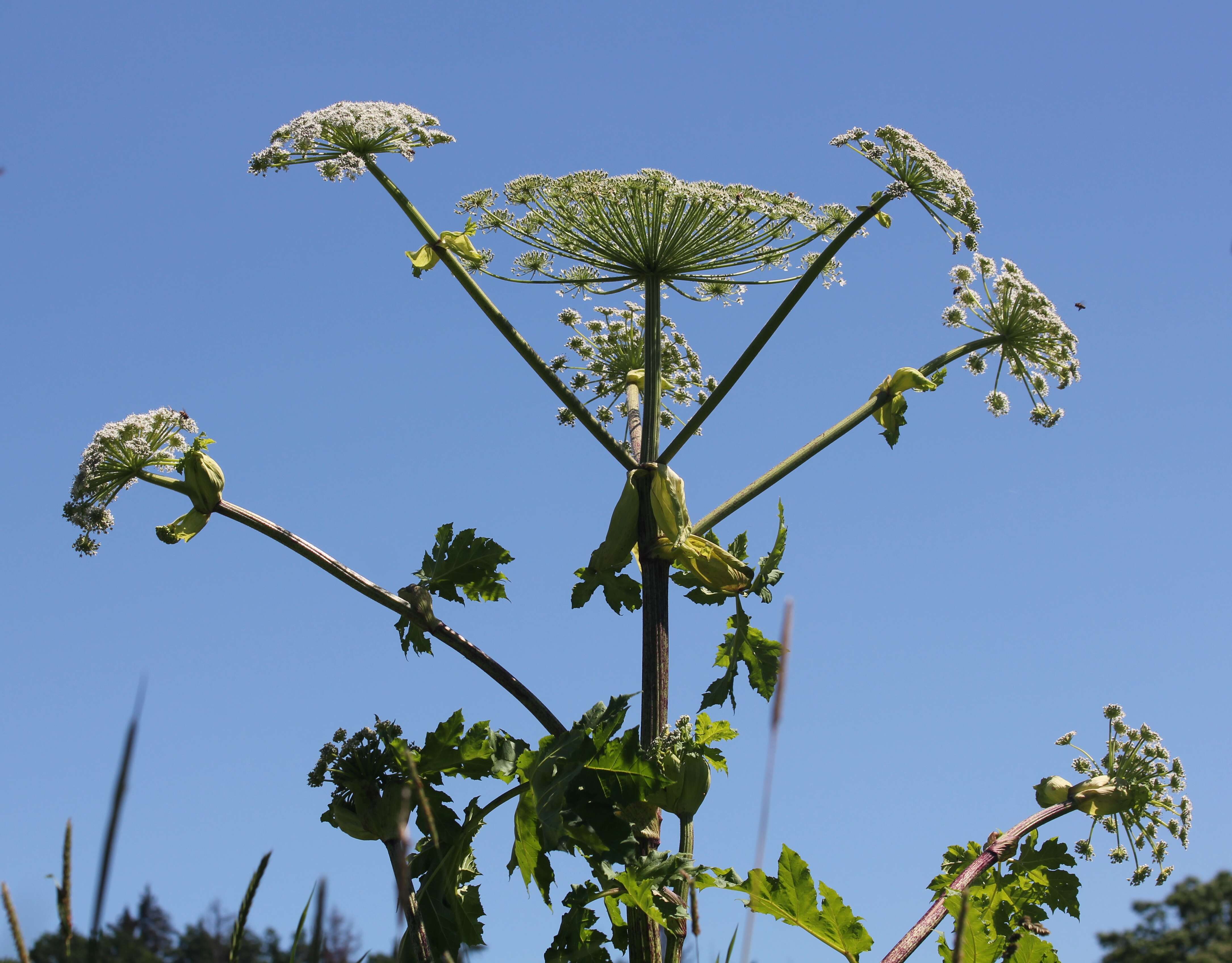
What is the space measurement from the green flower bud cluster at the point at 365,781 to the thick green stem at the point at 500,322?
5.69 feet

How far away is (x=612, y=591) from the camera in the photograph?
5.47 metres

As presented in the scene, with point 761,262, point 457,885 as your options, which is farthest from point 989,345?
point 457,885

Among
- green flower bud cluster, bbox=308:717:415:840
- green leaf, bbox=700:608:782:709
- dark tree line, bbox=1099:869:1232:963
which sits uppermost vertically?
dark tree line, bbox=1099:869:1232:963

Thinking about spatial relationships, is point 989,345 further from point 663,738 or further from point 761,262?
point 663,738

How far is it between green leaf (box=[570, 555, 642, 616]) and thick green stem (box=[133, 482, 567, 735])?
497 millimetres

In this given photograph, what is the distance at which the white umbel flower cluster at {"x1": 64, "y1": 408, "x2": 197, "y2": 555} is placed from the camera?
5.36 m

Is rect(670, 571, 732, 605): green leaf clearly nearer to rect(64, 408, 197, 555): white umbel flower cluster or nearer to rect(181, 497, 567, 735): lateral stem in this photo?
rect(181, 497, 567, 735): lateral stem

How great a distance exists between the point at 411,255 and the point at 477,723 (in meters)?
2.33

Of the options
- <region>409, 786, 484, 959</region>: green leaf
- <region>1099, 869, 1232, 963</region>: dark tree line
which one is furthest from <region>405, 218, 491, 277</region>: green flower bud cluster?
<region>1099, 869, 1232, 963</region>: dark tree line

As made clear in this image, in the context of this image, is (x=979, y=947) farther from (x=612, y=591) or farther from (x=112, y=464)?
(x=112, y=464)

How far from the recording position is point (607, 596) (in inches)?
216

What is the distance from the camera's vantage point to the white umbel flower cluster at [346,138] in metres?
5.57

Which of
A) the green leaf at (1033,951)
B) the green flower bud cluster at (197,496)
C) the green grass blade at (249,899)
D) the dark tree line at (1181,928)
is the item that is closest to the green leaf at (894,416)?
the green leaf at (1033,951)

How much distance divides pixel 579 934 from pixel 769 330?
117 inches
